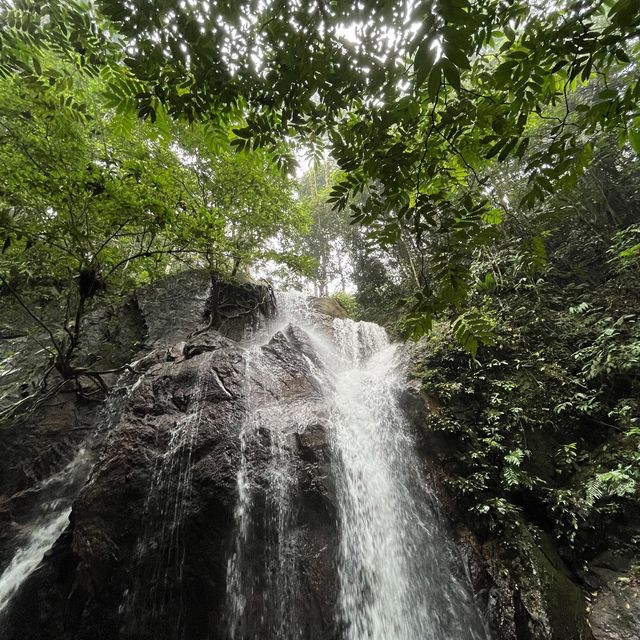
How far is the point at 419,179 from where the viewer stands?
1.63 metres

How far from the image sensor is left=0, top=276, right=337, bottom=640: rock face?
12.4ft

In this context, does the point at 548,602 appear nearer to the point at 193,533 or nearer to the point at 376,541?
the point at 376,541

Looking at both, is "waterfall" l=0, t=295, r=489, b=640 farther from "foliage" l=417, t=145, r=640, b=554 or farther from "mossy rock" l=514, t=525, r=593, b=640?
"foliage" l=417, t=145, r=640, b=554

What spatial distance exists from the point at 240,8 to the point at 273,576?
16.8 ft

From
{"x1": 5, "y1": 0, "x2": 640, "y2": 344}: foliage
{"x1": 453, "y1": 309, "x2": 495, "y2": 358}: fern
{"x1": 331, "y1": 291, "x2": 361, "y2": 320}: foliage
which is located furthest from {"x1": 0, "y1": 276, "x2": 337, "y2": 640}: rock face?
{"x1": 331, "y1": 291, "x2": 361, "y2": 320}: foliage

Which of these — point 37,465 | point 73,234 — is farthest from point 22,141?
point 37,465

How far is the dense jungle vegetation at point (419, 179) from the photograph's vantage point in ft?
4.28

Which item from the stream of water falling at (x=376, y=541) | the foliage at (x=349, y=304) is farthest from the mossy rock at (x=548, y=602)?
the foliage at (x=349, y=304)

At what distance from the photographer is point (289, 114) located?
161 cm

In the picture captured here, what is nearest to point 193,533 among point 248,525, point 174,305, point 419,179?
point 248,525

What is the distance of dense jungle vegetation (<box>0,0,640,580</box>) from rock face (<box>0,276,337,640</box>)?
174cm

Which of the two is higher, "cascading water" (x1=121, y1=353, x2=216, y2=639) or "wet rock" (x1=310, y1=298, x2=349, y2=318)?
"wet rock" (x1=310, y1=298, x2=349, y2=318)

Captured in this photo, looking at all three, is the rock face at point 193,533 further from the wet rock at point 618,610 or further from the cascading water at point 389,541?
the wet rock at point 618,610

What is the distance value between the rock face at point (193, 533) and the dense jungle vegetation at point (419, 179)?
1.74m
